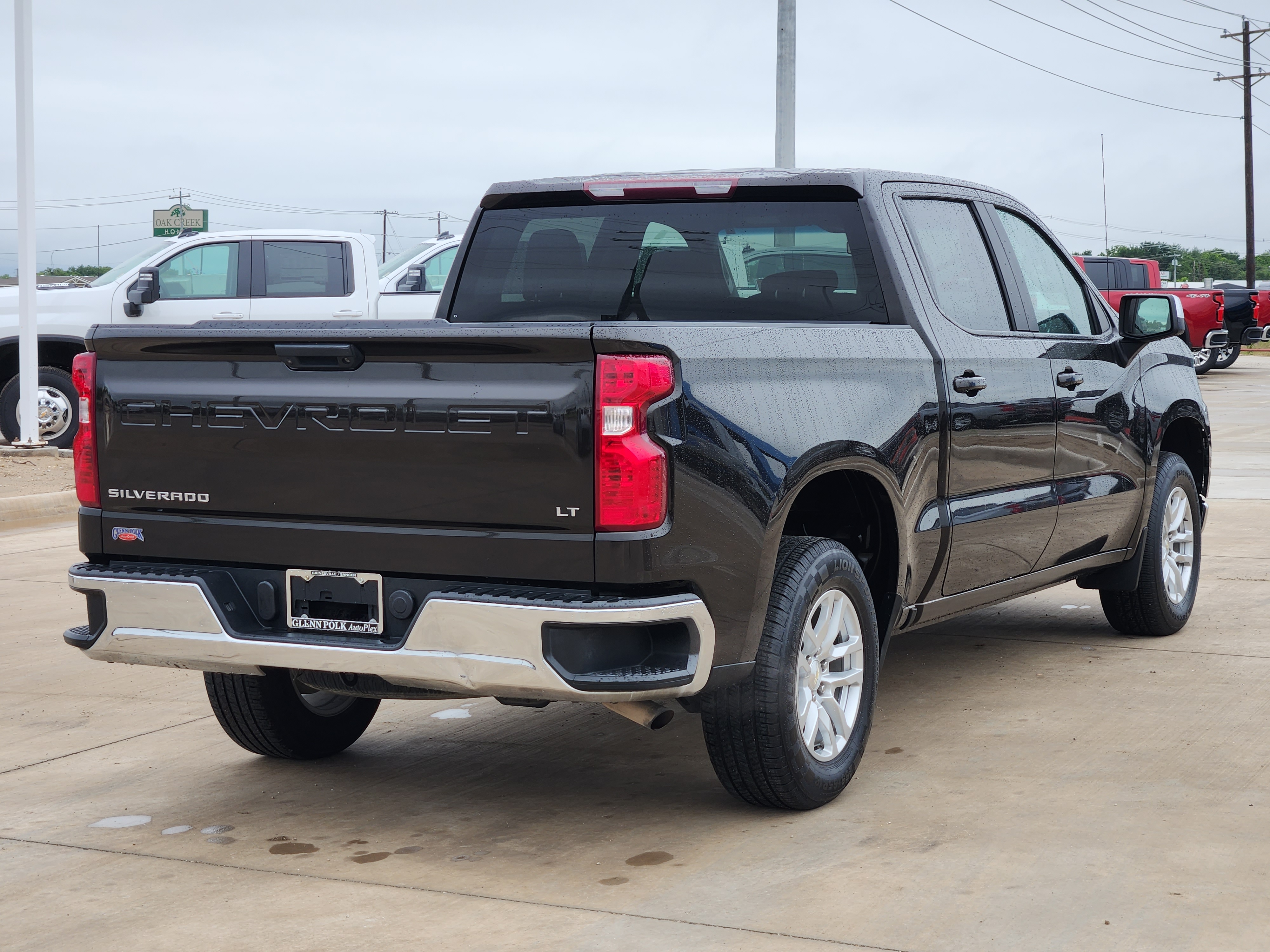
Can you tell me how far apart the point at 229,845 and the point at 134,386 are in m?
1.31

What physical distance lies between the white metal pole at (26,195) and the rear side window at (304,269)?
6.85ft

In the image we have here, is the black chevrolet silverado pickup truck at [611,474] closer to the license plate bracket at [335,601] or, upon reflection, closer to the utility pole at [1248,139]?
the license plate bracket at [335,601]

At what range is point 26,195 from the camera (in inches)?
563

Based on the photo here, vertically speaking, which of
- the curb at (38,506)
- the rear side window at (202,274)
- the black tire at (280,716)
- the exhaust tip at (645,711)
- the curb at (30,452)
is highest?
the rear side window at (202,274)

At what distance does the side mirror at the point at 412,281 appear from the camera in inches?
698

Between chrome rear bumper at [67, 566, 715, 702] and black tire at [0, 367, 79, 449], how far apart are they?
11501 mm

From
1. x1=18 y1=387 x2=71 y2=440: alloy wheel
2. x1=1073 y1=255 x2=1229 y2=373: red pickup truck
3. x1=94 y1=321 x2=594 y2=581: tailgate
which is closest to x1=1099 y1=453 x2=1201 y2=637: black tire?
x1=94 y1=321 x2=594 y2=581: tailgate

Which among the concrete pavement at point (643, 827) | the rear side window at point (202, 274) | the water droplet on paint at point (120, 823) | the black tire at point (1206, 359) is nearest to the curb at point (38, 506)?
the rear side window at point (202, 274)

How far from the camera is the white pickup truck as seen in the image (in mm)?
14891

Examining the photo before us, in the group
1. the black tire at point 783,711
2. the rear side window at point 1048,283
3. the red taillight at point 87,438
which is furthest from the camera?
the rear side window at point 1048,283

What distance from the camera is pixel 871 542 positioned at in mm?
5102

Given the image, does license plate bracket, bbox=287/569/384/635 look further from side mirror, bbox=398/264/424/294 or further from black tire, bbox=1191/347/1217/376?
black tire, bbox=1191/347/1217/376

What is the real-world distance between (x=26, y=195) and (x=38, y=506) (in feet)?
12.2

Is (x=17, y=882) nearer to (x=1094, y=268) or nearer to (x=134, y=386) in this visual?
(x=134, y=386)
